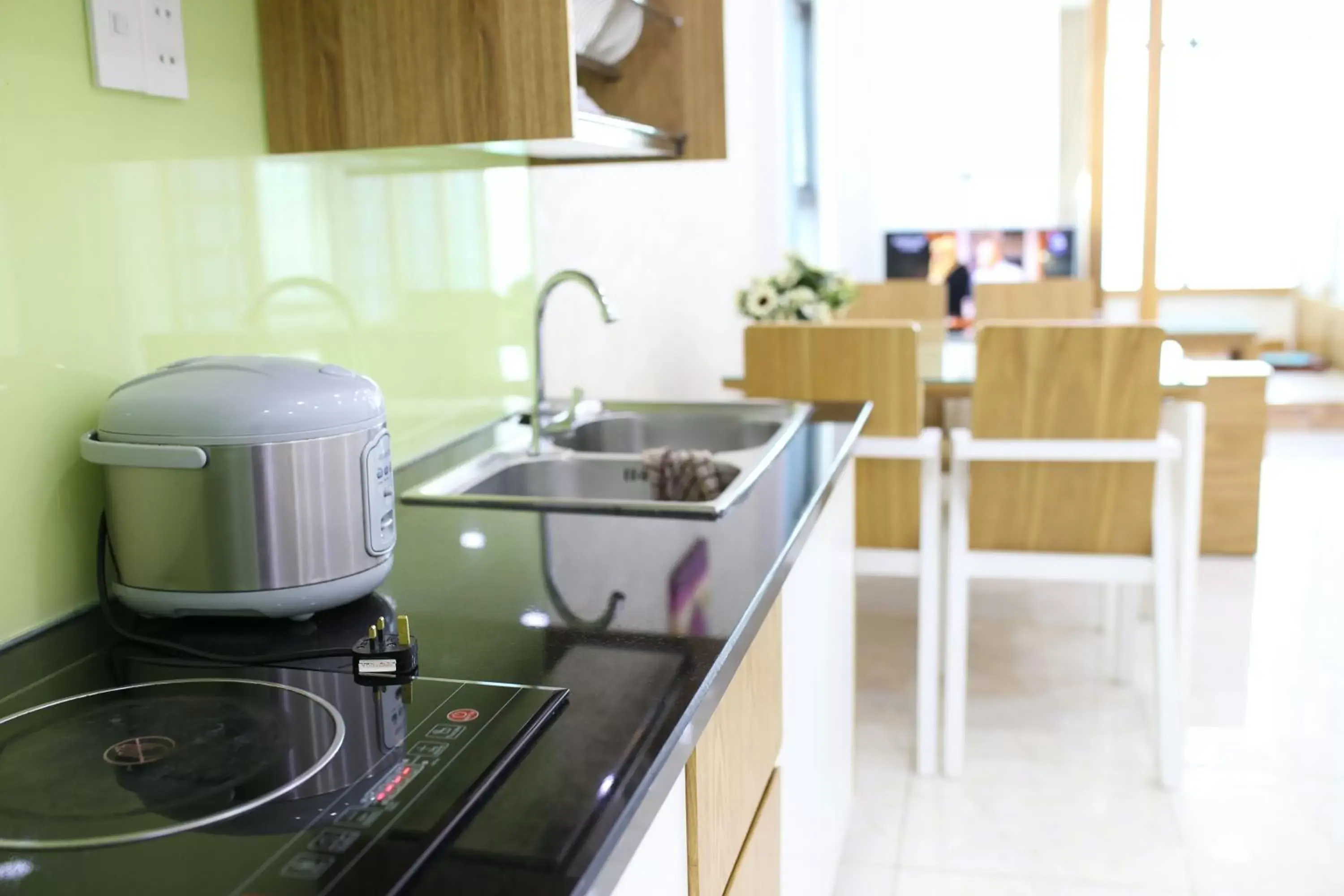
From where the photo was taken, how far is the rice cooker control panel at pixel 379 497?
107 cm

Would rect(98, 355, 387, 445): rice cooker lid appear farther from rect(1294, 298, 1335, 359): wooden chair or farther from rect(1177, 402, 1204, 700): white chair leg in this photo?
rect(1294, 298, 1335, 359): wooden chair

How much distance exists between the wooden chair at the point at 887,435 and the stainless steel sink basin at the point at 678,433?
0.40 metres

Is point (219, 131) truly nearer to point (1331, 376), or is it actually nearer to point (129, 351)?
point (129, 351)

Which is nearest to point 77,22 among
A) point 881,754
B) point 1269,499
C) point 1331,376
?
point 881,754

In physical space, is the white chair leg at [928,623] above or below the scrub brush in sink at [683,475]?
below

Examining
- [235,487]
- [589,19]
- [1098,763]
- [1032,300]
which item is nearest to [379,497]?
[235,487]

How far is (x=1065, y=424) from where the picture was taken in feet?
7.73

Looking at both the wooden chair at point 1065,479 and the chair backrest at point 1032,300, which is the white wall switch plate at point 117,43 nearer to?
the wooden chair at point 1065,479

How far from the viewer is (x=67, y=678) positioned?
A: 93cm

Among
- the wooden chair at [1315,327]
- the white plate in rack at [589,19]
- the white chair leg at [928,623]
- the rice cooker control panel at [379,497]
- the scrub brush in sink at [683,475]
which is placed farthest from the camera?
the wooden chair at [1315,327]

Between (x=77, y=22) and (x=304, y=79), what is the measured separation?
0.99ft

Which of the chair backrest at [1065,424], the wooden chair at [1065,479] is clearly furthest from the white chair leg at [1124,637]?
the chair backrest at [1065,424]

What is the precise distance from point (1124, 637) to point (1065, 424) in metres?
0.83

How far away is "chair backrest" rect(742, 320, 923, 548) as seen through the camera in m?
2.37
